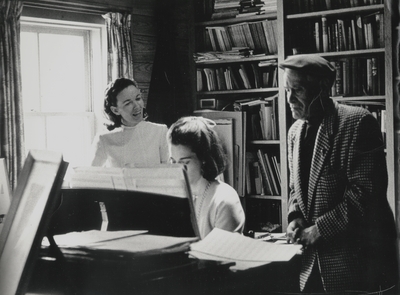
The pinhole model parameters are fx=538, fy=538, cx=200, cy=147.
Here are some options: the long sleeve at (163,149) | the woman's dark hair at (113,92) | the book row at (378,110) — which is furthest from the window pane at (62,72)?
the book row at (378,110)

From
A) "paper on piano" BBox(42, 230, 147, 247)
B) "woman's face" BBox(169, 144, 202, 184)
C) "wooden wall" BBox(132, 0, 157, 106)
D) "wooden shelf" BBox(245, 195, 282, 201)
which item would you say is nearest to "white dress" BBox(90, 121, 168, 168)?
"wooden wall" BBox(132, 0, 157, 106)

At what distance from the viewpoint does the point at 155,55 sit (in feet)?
9.73

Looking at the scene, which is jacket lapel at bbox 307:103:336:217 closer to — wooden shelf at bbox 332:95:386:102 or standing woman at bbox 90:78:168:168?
standing woman at bbox 90:78:168:168

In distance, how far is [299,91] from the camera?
160 cm

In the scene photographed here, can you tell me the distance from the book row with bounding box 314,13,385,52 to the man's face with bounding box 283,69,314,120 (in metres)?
1.25

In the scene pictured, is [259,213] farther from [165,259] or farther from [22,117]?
[165,259]

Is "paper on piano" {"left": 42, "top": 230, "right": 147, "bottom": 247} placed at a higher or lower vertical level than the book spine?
lower

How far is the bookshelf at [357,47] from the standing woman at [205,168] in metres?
1.19

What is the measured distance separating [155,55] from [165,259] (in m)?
2.12

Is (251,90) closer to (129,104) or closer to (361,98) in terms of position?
(361,98)

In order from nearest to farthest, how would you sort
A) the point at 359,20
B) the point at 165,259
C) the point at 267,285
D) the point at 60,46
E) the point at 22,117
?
the point at 165,259 → the point at 267,285 → the point at 22,117 → the point at 60,46 → the point at 359,20

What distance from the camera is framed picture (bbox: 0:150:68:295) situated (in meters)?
0.91

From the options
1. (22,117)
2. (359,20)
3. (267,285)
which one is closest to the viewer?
(267,285)

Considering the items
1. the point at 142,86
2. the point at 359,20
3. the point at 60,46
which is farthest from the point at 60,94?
the point at 359,20
